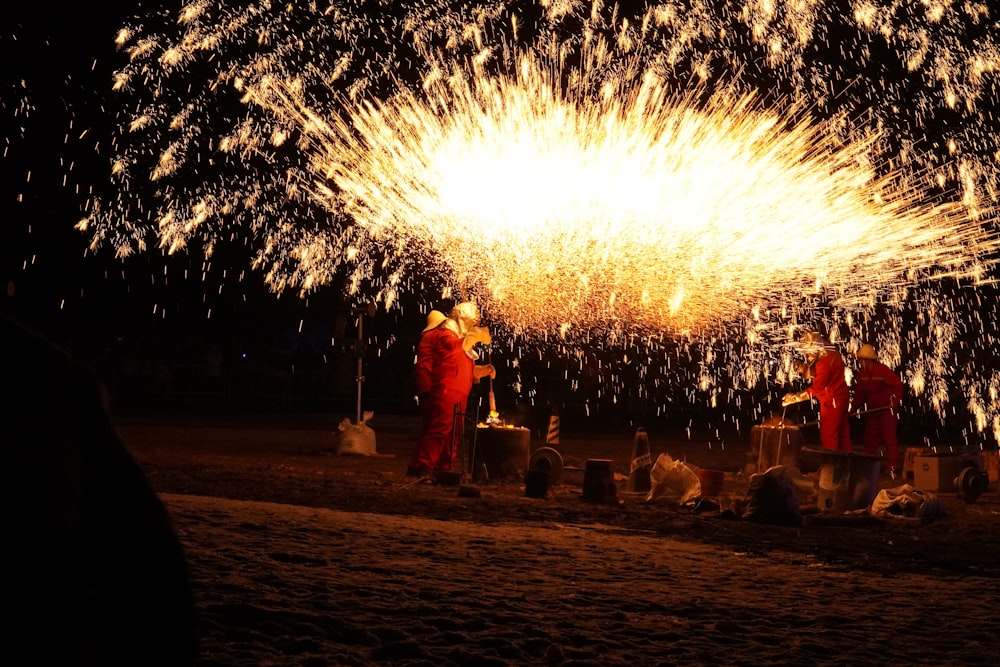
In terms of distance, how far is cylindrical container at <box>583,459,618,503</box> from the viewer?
11.3 metres

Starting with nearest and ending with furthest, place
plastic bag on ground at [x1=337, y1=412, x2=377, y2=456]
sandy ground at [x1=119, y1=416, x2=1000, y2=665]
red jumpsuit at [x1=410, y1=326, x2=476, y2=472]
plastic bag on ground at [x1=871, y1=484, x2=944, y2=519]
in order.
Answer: sandy ground at [x1=119, y1=416, x2=1000, y2=665] → plastic bag on ground at [x1=871, y1=484, x2=944, y2=519] → red jumpsuit at [x1=410, y1=326, x2=476, y2=472] → plastic bag on ground at [x1=337, y1=412, x2=377, y2=456]

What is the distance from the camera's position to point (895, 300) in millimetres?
30000

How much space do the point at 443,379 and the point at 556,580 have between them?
6.35m

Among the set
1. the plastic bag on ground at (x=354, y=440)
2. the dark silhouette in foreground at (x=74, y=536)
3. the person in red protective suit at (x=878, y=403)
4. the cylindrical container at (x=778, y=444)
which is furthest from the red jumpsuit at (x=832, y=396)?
the dark silhouette in foreground at (x=74, y=536)

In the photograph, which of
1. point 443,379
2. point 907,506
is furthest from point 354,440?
point 907,506

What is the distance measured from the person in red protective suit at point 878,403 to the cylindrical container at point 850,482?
375 cm

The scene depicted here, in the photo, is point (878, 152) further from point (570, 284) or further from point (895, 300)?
point (895, 300)

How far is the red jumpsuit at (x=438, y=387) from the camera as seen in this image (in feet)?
42.3

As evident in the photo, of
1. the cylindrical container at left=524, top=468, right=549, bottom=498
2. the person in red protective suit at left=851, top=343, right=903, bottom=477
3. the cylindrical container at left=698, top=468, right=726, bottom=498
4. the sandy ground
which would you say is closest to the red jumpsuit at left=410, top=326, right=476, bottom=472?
the sandy ground

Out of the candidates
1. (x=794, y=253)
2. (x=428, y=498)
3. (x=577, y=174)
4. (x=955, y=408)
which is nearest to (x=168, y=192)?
(x=577, y=174)

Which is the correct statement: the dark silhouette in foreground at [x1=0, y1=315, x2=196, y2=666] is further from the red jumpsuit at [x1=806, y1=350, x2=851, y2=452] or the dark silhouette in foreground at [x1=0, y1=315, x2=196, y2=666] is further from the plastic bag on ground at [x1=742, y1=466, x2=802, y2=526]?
the red jumpsuit at [x1=806, y1=350, x2=851, y2=452]

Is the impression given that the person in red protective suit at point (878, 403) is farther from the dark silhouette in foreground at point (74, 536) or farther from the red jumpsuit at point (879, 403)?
the dark silhouette in foreground at point (74, 536)

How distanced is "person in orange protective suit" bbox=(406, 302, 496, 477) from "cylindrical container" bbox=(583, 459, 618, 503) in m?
2.17

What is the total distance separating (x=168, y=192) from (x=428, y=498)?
54.9ft
